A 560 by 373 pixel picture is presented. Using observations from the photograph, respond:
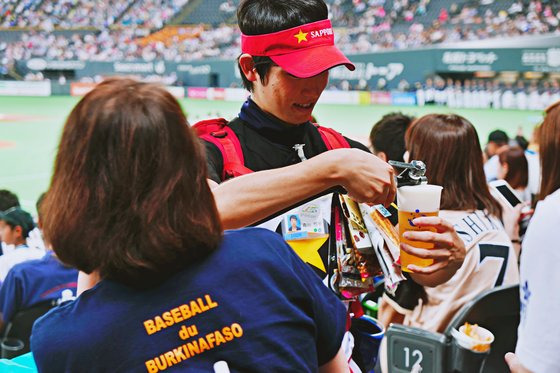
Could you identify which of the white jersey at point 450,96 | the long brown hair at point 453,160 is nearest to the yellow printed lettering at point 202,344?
the long brown hair at point 453,160

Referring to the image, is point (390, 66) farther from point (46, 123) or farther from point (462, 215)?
point (462, 215)

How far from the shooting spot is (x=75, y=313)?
1237 millimetres

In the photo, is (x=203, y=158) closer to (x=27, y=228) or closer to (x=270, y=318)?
(x=270, y=318)

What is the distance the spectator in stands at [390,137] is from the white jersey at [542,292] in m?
2.74

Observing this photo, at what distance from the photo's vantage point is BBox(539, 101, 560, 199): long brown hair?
1944 millimetres

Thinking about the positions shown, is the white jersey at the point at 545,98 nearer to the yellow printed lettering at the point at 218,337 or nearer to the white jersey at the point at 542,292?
the white jersey at the point at 542,292

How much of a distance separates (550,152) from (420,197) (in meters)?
0.54

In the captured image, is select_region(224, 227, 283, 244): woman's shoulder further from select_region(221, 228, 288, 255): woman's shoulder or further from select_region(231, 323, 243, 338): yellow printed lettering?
select_region(231, 323, 243, 338): yellow printed lettering

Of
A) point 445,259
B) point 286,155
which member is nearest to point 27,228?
point 286,155

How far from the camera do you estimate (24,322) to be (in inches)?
149

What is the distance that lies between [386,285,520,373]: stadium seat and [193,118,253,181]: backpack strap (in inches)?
43.3

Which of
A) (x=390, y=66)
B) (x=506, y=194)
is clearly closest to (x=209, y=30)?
(x=390, y=66)

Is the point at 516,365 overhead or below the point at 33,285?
overhead

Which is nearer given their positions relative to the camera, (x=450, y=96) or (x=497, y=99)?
(x=497, y=99)
